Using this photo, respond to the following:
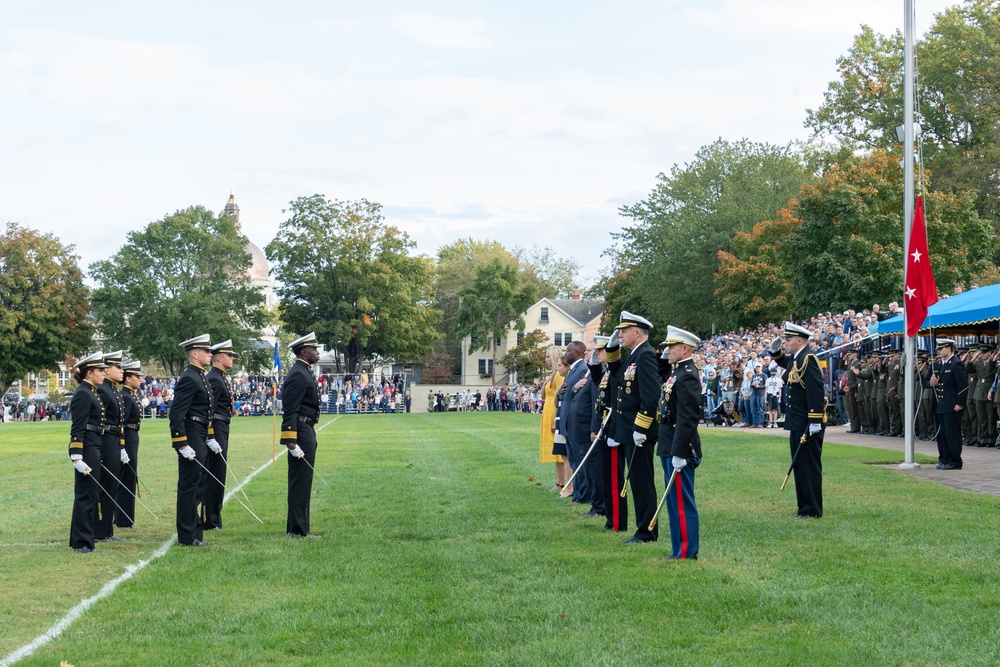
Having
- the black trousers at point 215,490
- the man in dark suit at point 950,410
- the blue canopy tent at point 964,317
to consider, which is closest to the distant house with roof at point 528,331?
the blue canopy tent at point 964,317

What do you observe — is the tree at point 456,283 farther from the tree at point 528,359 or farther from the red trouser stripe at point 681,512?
the red trouser stripe at point 681,512

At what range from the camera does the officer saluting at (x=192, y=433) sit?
11953 millimetres

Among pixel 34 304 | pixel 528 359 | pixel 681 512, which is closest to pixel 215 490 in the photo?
pixel 681 512

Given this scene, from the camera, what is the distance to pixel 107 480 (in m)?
12.7

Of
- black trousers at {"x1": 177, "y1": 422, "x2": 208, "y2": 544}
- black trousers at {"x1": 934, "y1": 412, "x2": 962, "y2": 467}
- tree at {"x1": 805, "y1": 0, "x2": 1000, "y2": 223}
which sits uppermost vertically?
tree at {"x1": 805, "y1": 0, "x2": 1000, "y2": 223}

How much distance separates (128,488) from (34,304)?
7673 centimetres

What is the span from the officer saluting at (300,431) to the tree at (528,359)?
291 feet

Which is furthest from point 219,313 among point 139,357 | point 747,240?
point 747,240

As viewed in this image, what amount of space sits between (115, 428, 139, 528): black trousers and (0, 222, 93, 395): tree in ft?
243

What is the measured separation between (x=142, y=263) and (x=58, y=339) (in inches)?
377

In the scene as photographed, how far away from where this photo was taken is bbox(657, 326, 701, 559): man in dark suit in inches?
405

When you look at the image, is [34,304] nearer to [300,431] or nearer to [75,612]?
[300,431]

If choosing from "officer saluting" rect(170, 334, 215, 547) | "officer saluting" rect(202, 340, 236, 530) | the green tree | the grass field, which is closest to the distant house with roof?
the green tree

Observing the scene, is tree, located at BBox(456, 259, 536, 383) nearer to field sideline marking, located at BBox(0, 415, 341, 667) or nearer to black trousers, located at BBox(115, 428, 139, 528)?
black trousers, located at BBox(115, 428, 139, 528)
